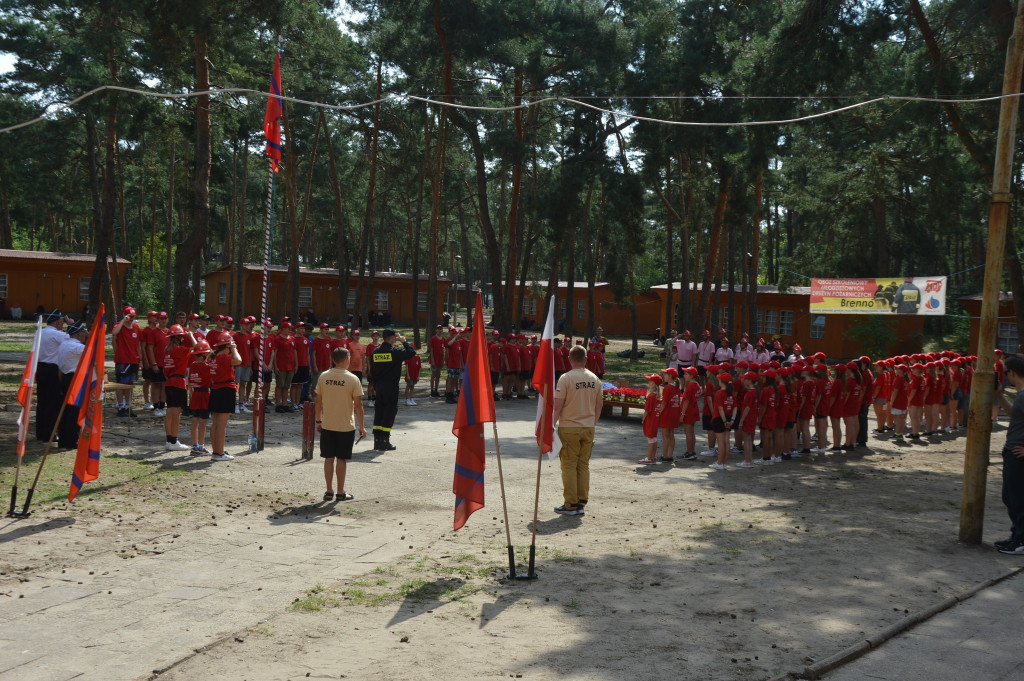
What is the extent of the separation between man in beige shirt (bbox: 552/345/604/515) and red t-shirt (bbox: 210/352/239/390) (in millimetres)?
5165

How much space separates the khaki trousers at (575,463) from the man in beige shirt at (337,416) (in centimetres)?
263

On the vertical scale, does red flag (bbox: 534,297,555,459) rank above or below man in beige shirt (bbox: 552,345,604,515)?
above

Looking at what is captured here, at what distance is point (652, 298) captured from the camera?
56656mm

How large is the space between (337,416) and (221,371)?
297 cm

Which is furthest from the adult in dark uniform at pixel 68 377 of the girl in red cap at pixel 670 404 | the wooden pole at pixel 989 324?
the wooden pole at pixel 989 324

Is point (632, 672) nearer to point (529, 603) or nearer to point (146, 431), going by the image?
point (529, 603)

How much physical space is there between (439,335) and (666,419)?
931cm

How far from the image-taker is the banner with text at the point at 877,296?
29.2 meters

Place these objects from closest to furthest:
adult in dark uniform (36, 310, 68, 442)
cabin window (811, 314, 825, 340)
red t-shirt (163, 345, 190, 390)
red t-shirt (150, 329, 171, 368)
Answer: adult in dark uniform (36, 310, 68, 442) → red t-shirt (163, 345, 190, 390) → red t-shirt (150, 329, 171, 368) → cabin window (811, 314, 825, 340)

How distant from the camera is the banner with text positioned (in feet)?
95.9

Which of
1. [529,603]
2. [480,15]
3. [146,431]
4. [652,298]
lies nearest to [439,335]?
[146,431]

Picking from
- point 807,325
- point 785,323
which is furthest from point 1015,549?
point 785,323

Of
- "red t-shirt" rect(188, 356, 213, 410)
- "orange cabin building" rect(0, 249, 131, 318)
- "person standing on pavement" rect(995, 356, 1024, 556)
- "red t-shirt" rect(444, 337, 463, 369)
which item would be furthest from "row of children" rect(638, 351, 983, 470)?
"orange cabin building" rect(0, 249, 131, 318)

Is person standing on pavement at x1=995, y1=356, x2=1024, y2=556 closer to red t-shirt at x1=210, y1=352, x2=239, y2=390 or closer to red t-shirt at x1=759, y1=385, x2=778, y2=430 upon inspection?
red t-shirt at x1=759, y1=385, x2=778, y2=430
